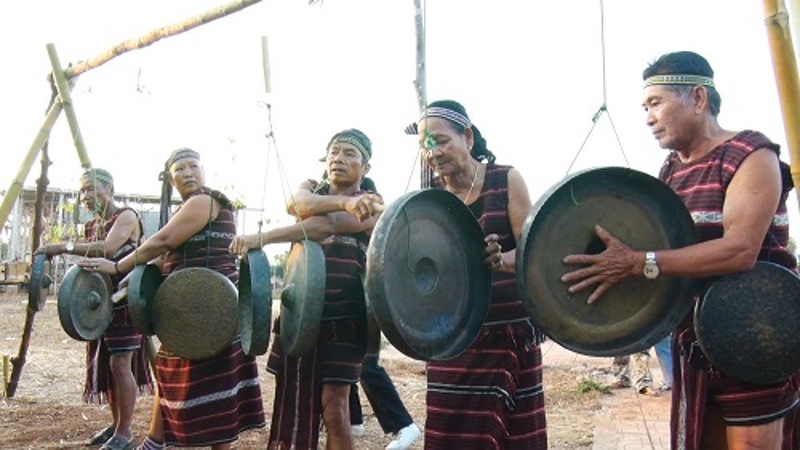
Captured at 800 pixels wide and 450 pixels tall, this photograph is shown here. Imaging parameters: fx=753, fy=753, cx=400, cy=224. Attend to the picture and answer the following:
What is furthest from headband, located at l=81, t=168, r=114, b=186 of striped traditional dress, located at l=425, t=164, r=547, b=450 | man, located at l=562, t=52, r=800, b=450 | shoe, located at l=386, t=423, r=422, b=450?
man, located at l=562, t=52, r=800, b=450

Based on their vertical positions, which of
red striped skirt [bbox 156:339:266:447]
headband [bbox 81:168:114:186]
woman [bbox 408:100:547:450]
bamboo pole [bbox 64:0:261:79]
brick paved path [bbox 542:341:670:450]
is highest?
bamboo pole [bbox 64:0:261:79]

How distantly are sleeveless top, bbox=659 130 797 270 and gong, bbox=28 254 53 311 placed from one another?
4.74 metres

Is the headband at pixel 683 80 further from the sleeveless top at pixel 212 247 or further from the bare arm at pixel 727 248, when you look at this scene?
the sleeveless top at pixel 212 247

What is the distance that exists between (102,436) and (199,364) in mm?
1942

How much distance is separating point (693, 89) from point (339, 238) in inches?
73.9

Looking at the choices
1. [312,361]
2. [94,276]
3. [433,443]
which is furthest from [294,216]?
[94,276]

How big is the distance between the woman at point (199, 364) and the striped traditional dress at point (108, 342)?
3.40 feet

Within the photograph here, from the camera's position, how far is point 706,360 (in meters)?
2.48

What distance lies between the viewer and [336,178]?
3842mm

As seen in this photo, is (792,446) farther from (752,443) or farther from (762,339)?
(762,339)

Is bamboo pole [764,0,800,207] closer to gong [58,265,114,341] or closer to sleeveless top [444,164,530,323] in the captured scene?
sleeveless top [444,164,530,323]

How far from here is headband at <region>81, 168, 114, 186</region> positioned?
560 centimetres

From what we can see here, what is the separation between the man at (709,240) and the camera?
91.1 inches

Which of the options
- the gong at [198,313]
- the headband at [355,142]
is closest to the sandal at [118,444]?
the gong at [198,313]
